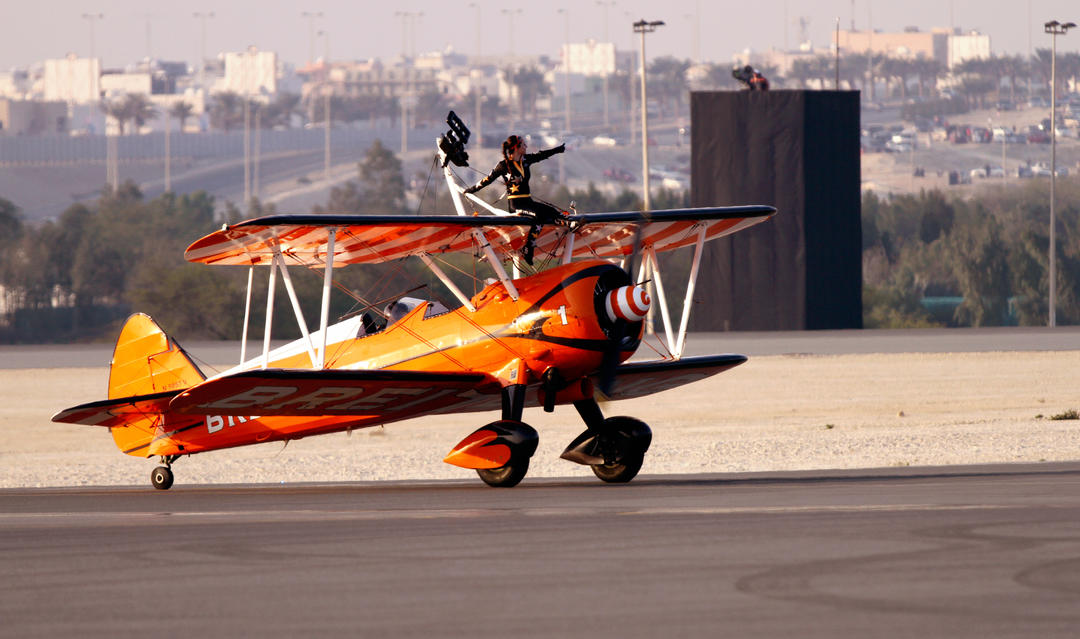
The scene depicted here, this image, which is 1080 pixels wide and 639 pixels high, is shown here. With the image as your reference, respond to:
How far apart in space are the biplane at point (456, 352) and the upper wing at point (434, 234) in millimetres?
28

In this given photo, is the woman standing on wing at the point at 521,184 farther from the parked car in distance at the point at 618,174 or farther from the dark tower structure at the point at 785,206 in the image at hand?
the parked car in distance at the point at 618,174

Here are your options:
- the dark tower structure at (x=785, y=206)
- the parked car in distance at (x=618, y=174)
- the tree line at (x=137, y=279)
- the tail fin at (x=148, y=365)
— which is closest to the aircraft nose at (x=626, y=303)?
the tail fin at (x=148, y=365)

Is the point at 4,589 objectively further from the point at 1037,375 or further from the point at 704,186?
the point at 704,186

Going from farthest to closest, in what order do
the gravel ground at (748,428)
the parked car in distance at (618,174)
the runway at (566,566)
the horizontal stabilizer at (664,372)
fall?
the parked car in distance at (618,174)
the gravel ground at (748,428)
the horizontal stabilizer at (664,372)
the runway at (566,566)

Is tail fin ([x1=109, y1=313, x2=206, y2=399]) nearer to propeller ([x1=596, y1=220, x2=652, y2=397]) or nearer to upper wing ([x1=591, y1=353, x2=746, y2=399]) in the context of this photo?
upper wing ([x1=591, y1=353, x2=746, y2=399])

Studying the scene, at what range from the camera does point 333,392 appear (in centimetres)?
1534

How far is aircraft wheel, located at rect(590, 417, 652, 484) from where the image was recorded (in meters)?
16.7

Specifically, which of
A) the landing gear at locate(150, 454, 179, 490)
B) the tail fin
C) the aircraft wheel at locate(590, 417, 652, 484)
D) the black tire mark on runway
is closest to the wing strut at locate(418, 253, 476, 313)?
the aircraft wheel at locate(590, 417, 652, 484)

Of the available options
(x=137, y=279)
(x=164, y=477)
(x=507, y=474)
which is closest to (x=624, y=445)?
(x=507, y=474)

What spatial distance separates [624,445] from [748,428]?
1291 cm

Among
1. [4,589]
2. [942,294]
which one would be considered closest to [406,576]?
[4,589]

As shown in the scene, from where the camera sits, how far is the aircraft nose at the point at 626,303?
15.3 metres

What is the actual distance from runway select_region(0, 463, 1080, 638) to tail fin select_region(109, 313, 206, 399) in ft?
12.2

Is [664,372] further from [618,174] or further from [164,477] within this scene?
[618,174]
